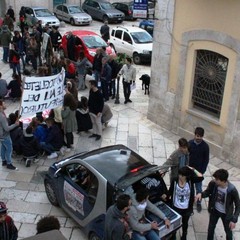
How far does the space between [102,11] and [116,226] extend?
27218 millimetres

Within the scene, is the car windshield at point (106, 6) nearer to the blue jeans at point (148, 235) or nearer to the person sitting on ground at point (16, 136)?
the person sitting on ground at point (16, 136)

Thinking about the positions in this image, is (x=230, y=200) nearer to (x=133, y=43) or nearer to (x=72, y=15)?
(x=133, y=43)

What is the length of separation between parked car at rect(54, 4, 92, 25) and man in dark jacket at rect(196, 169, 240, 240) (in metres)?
24.4

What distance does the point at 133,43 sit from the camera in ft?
65.3

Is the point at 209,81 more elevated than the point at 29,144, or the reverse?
the point at 209,81

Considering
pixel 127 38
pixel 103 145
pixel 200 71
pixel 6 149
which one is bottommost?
pixel 103 145

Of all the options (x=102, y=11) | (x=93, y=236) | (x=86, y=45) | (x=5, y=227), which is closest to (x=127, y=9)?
(x=102, y=11)

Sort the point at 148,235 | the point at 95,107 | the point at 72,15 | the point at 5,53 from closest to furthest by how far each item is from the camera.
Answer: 1. the point at 148,235
2. the point at 95,107
3. the point at 5,53
4. the point at 72,15

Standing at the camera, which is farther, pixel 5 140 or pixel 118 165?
pixel 5 140

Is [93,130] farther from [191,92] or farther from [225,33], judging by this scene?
[225,33]

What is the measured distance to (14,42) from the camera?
17391mm

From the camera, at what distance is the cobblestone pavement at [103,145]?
788cm

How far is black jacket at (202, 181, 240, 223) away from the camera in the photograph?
6.29 meters

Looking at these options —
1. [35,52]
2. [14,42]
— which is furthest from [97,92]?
[14,42]
